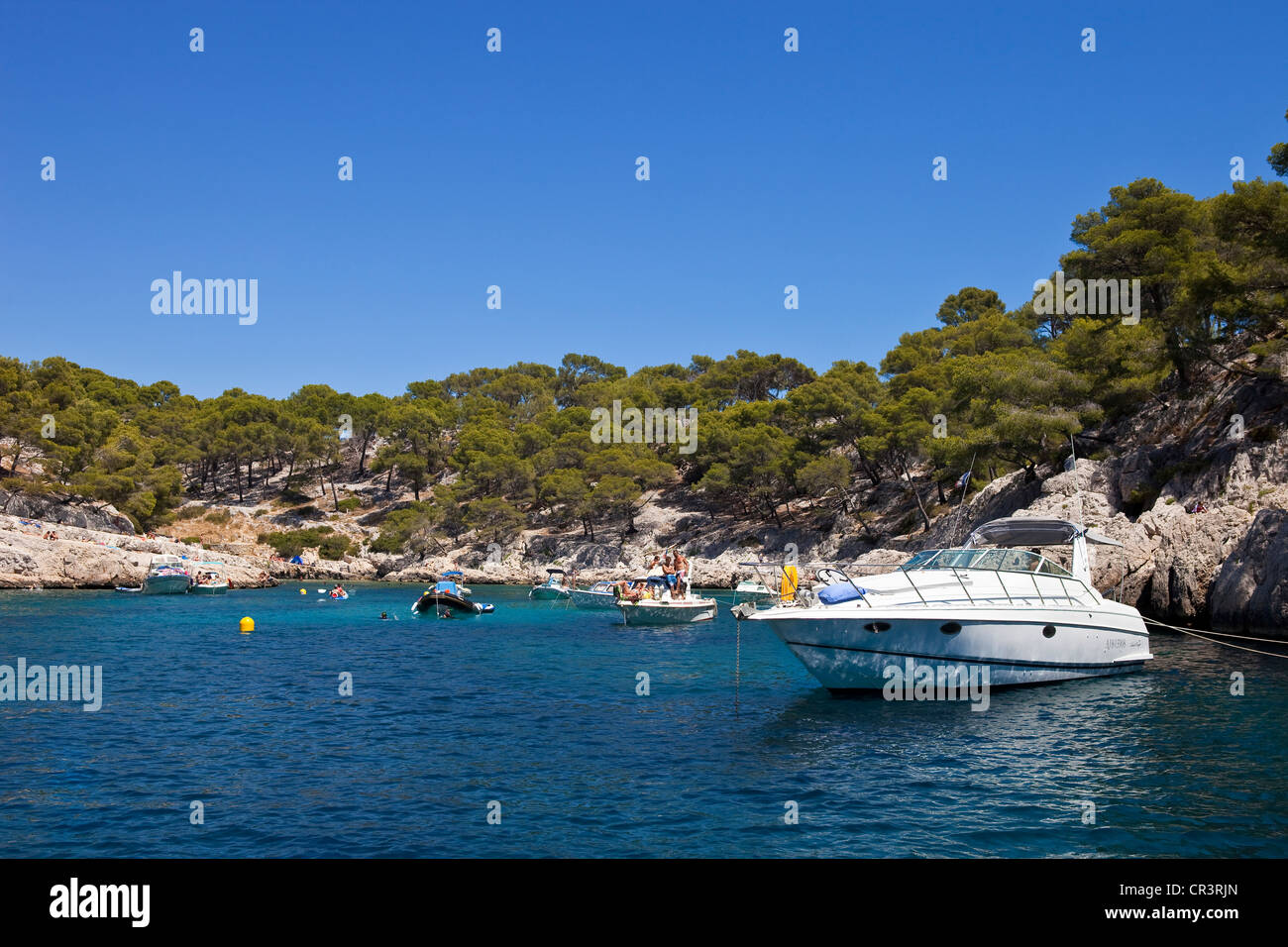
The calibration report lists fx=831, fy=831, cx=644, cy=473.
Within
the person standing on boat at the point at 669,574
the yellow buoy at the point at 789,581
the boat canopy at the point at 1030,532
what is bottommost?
the person standing on boat at the point at 669,574

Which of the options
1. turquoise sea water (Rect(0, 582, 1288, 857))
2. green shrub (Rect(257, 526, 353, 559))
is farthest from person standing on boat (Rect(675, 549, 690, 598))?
green shrub (Rect(257, 526, 353, 559))

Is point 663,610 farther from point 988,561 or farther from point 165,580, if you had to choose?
point 165,580

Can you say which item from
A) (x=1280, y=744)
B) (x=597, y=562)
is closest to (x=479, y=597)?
(x=597, y=562)

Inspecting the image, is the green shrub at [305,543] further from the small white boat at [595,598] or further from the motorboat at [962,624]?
the motorboat at [962,624]

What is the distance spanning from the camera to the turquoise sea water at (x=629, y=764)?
1084cm

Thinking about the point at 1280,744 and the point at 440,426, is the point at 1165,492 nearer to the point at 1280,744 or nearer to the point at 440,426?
the point at 1280,744

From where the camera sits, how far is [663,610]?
132 feet

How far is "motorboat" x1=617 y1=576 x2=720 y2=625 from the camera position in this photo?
4016cm

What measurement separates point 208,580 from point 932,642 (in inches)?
2364

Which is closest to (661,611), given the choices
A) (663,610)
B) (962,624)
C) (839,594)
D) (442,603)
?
(663,610)

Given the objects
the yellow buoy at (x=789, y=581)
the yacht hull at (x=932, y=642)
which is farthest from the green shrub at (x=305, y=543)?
the yacht hull at (x=932, y=642)

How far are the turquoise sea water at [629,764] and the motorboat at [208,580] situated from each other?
1500 inches
